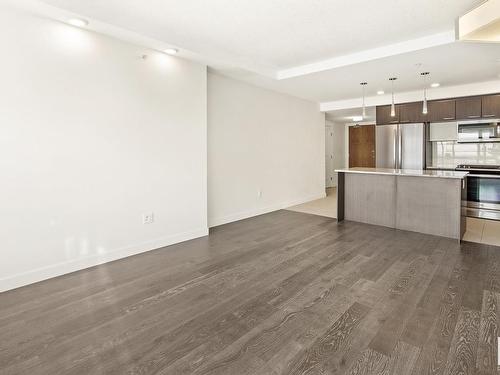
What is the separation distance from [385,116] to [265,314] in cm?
582

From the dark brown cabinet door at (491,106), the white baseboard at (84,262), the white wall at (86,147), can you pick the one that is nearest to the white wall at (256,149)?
the white wall at (86,147)

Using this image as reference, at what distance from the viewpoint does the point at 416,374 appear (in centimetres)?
162

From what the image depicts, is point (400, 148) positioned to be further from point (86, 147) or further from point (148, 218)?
point (86, 147)

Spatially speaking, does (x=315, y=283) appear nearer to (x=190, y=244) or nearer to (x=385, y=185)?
(x=190, y=244)

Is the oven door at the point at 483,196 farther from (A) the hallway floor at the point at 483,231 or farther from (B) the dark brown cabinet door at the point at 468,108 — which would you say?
(B) the dark brown cabinet door at the point at 468,108

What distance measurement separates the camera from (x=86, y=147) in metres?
3.15

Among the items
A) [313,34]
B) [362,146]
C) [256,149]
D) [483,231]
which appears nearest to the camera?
[313,34]

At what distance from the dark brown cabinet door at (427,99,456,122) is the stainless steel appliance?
10.4 inches

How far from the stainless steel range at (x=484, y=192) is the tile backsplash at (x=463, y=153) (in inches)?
9.6

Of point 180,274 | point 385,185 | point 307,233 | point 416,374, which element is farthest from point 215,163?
point 416,374

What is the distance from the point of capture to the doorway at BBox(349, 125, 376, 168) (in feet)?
30.9

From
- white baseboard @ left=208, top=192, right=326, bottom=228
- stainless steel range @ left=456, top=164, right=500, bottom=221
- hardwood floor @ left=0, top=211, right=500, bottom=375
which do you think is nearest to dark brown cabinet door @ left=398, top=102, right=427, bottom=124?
stainless steel range @ left=456, top=164, right=500, bottom=221

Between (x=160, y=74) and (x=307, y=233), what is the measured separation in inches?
118

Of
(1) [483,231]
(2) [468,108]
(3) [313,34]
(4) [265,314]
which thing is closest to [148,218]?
(4) [265,314]
